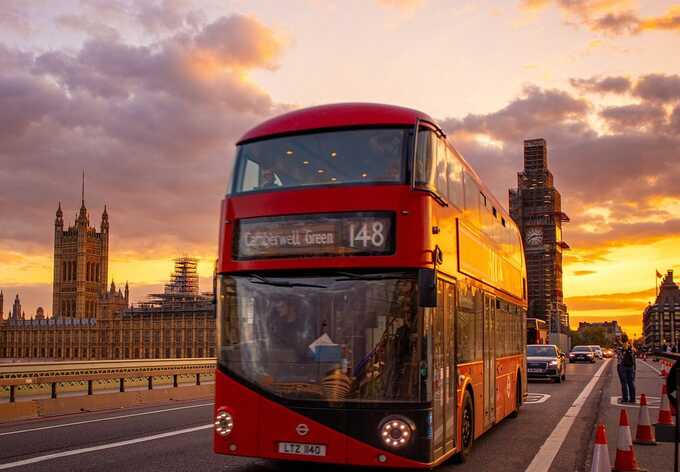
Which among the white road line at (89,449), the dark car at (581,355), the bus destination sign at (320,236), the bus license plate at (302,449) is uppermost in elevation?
the bus destination sign at (320,236)

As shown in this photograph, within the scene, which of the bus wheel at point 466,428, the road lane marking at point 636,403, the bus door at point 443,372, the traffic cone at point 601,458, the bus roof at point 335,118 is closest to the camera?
the traffic cone at point 601,458

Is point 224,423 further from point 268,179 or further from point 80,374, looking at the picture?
point 80,374

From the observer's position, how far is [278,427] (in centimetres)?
858

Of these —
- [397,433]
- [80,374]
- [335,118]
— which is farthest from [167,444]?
[80,374]

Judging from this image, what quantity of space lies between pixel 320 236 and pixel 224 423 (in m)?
2.30

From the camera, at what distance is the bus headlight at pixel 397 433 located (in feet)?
26.9

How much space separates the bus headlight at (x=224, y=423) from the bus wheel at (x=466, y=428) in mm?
3072

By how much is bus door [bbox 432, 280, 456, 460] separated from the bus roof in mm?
1946

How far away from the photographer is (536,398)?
898 inches

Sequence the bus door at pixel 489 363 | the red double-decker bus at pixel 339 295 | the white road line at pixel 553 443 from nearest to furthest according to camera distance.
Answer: the red double-decker bus at pixel 339 295 < the white road line at pixel 553 443 < the bus door at pixel 489 363

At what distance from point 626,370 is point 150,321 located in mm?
152269

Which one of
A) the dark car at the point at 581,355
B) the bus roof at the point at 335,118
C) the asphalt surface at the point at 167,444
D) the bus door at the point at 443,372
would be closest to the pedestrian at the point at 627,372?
the asphalt surface at the point at 167,444

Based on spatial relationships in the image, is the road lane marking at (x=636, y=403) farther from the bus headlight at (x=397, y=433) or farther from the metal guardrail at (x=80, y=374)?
the bus headlight at (x=397, y=433)

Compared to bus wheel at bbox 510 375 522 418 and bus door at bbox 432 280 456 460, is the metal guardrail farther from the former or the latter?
bus door at bbox 432 280 456 460
